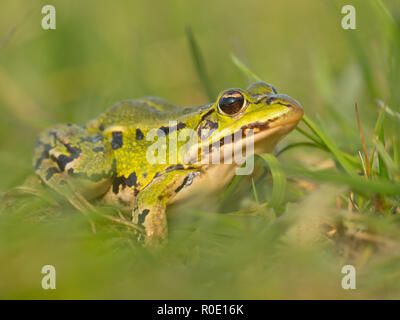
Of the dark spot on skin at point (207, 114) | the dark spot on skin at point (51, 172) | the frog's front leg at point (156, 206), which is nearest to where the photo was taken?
the frog's front leg at point (156, 206)

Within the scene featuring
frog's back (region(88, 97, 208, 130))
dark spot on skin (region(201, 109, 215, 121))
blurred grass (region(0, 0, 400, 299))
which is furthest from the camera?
frog's back (region(88, 97, 208, 130))

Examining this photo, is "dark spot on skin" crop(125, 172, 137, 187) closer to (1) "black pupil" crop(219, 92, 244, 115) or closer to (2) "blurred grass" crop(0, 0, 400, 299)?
(2) "blurred grass" crop(0, 0, 400, 299)

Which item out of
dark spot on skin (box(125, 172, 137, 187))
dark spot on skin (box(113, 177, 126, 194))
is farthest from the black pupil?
dark spot on skin (box(113, 177, 126, 194))

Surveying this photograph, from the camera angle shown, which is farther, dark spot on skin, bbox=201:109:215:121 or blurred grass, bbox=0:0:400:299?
dark spot on skin, bbox=201:109:215:121

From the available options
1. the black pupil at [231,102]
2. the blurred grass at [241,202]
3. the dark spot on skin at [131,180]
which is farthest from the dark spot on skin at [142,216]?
the black pupil at [231,102]

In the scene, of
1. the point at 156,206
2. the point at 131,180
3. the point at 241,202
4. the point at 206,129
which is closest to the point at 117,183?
the point at 131,180

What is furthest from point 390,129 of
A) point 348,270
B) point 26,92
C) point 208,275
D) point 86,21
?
point 86,21

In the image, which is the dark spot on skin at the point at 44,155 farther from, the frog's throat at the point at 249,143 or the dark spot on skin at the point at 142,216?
the frog's throat at the point at 249,143
